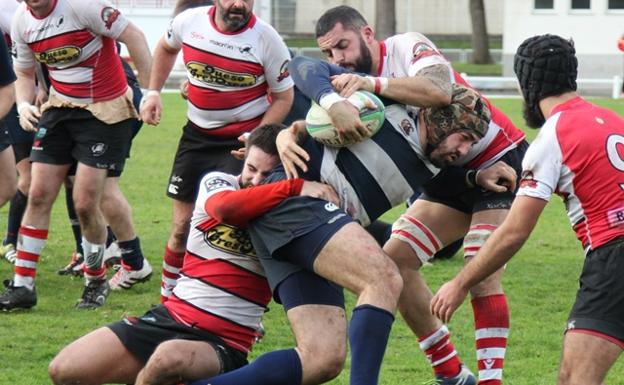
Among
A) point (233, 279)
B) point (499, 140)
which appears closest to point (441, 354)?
point (499, 140)

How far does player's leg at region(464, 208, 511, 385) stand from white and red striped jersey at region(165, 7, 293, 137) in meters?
2.00

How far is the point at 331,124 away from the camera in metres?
5.42

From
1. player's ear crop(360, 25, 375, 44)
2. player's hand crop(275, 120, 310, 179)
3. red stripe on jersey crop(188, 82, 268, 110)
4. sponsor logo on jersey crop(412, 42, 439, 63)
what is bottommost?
red stripe on jersey crop(188, 82, 268, 110)

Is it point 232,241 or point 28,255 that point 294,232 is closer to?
point 232,241

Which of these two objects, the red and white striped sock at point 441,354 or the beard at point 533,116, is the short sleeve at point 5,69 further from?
the beard at point 533,116

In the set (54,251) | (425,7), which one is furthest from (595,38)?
(54,251)

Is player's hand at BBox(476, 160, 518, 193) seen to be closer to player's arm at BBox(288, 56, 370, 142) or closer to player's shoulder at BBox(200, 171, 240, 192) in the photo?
player's arm at BBox(288, 56, 370, 142)

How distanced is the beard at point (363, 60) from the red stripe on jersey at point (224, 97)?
1662 millimetres

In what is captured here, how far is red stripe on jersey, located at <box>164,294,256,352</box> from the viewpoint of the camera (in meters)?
5.52

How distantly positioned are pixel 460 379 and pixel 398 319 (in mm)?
1667

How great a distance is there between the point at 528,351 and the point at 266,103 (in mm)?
2236

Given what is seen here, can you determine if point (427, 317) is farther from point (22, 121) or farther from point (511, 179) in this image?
point (22, 121)

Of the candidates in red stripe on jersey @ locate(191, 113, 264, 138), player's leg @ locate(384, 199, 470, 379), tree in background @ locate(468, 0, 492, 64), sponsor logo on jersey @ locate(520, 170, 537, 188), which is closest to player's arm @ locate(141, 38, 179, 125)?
red stripe on jersey @ locate(191, 113, 264, 138)

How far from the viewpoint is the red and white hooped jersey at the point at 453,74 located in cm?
614
